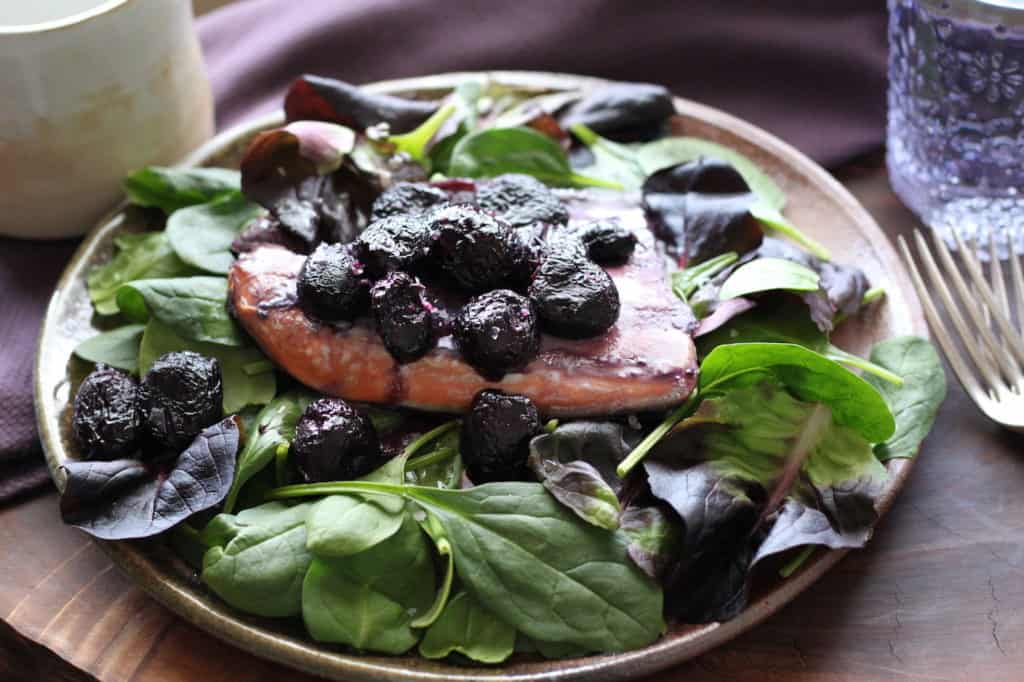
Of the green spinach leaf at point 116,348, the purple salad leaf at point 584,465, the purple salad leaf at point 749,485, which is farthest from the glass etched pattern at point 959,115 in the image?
the green spinach leaf at point 116,348

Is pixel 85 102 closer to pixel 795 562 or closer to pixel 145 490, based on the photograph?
pixel 145 490

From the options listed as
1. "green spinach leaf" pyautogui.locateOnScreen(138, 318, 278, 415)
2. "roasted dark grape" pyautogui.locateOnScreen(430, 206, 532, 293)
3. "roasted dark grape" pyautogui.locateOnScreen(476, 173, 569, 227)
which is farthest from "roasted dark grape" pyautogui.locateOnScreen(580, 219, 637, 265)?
"green spinach leaf" pyautogui.locateOnScreen(138, 318, 278, 415)

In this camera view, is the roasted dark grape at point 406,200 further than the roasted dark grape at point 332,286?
Yes

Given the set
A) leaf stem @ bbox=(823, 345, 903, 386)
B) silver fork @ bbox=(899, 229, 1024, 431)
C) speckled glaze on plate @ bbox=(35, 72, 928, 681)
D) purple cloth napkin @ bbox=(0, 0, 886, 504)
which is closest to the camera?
speckled glaze on plate @ bbox=(35, 72, 928, 681)

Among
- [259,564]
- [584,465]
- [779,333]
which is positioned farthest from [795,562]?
[259,564]

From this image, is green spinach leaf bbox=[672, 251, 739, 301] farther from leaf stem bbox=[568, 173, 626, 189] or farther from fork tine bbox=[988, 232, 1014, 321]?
fork tine bbox=[988, 232, 1014, 321]

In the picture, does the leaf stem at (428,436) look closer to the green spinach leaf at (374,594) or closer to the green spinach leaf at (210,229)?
the green spinach leaf at (374,594)
